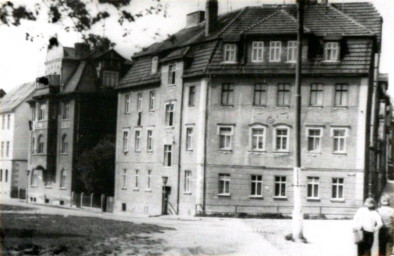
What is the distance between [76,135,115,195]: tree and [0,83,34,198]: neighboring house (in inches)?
32.2

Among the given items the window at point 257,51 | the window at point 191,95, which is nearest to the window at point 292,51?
the window at point 257,51

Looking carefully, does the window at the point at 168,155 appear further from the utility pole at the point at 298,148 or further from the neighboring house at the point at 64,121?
the utility pole at the point at 298,148

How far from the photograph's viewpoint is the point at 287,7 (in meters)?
9.98

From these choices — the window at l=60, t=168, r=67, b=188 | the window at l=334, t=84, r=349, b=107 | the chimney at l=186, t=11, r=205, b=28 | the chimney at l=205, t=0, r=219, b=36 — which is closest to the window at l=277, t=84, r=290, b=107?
the window at l=334, t=84, r=349, b=107

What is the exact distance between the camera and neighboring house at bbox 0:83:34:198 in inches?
397

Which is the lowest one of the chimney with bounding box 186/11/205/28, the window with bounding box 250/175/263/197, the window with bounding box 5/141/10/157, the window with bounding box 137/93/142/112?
the window with bounding box 250/175/263/197

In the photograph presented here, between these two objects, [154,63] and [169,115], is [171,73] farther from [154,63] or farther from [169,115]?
[169,115]

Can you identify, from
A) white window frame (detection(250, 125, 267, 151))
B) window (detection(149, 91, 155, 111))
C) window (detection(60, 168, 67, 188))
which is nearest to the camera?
white window frame (detection(250, 125, 267, 151))

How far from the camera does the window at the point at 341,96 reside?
10.0 meters

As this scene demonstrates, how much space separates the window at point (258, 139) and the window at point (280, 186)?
495 millimetres

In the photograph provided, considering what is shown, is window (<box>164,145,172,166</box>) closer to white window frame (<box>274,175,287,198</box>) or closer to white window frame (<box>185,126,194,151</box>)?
white window frame (<box>185,126,194,151</box>)

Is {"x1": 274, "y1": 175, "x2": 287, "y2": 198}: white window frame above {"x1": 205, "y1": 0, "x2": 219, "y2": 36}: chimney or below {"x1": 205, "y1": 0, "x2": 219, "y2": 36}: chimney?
below

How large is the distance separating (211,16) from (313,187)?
9.06ft

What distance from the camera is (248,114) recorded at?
10117mm
